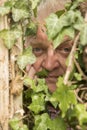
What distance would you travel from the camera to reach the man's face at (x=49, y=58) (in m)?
1.78

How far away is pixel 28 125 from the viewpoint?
1.39 metres

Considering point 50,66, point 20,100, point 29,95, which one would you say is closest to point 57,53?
point 50,66

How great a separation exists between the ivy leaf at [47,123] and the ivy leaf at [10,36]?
10.1 inches

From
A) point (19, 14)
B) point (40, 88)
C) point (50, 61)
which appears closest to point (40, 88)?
point (40, 88)

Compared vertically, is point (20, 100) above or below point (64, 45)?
below

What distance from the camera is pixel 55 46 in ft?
3.95

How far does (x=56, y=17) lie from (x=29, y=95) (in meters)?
0.33

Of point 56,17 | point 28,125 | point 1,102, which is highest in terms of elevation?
point 56,17

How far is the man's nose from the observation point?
183cm

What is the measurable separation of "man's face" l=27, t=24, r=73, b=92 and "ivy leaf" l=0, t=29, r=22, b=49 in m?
0.50

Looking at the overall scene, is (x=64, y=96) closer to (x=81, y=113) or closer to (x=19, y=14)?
(x=81, y=113)

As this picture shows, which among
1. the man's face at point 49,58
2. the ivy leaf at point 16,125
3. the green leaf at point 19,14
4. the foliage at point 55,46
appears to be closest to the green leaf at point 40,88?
the foliage at point 55,46

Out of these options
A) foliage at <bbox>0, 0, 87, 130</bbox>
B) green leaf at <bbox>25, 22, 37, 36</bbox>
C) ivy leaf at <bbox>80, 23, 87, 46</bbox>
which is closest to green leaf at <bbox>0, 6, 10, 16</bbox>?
foliage at <bbox>0, 0, 87, 130</bbox>

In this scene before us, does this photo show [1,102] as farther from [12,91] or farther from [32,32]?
[32,32]
